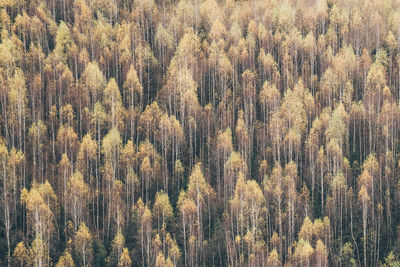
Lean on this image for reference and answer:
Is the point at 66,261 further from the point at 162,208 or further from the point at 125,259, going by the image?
the point at 162,208

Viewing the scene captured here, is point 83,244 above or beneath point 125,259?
above

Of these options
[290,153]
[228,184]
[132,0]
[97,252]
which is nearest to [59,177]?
[97,252]

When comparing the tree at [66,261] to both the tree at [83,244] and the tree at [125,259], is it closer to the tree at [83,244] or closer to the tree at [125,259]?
the tree at [83,244]

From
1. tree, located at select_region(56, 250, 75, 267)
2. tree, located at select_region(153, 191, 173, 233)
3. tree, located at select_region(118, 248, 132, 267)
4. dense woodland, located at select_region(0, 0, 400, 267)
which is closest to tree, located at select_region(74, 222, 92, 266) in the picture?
dense woodland, located at select_region(0, 0, 400, 267)

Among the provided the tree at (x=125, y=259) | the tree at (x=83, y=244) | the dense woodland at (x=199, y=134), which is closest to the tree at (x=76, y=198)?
the dense woodland at (x=199, y=134)

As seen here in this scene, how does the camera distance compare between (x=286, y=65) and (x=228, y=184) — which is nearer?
(x=228, y=184)

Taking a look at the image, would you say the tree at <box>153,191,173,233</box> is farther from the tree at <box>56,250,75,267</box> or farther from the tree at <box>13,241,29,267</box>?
the tree at <box>13,241,29,267</box>

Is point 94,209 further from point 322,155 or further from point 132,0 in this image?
point 132,0

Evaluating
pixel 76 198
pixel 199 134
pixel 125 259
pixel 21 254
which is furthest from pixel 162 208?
pixel 199 134
